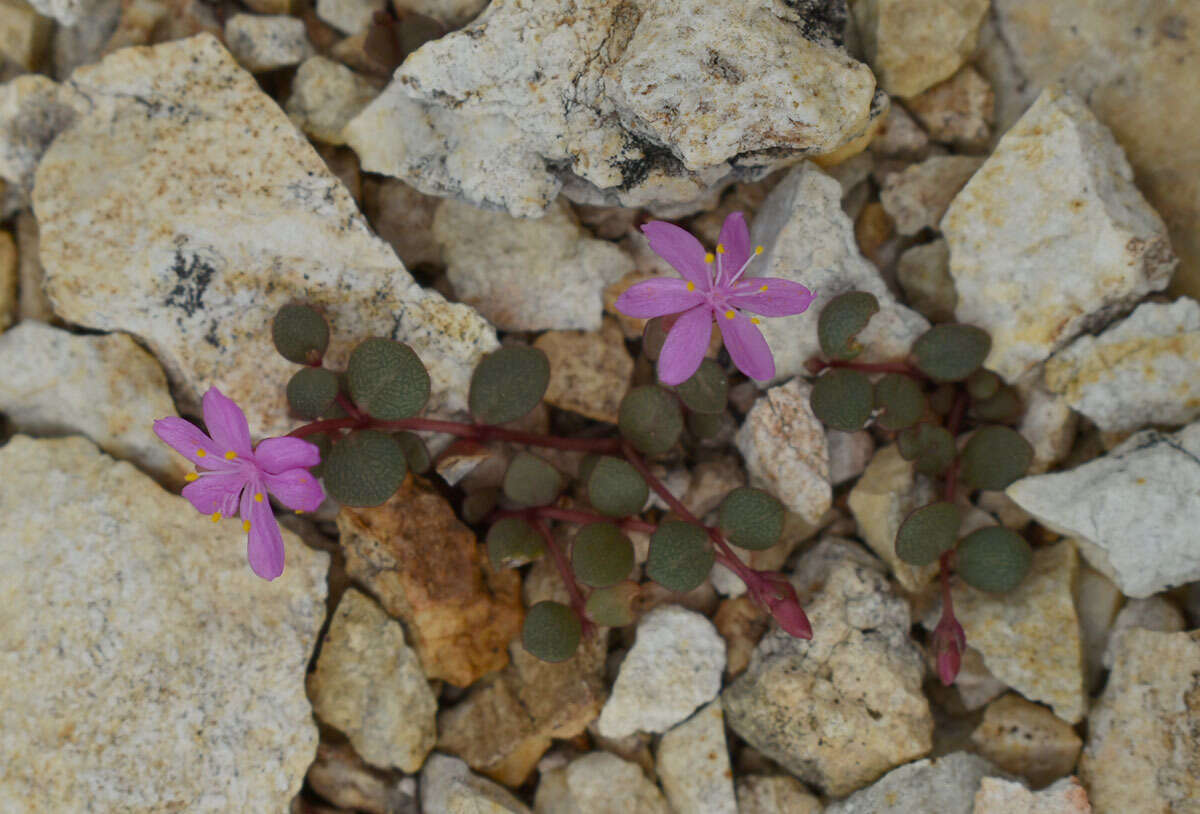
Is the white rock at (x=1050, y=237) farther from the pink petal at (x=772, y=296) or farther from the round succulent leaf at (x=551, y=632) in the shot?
the round succulent leaf at (x=551, y=632)

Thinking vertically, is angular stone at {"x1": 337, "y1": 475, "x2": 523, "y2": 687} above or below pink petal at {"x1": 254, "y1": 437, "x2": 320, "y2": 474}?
below

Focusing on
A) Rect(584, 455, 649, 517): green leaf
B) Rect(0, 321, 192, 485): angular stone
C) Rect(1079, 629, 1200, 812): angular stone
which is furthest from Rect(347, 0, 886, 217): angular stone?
Rect(1079, 629, 1200, 812): angular stone

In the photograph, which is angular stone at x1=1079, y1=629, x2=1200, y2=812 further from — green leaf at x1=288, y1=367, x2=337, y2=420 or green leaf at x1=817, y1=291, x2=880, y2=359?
green leaf at x1=288, y1=367, x2=337, y2=420

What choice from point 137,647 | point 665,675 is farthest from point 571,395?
point 137,647

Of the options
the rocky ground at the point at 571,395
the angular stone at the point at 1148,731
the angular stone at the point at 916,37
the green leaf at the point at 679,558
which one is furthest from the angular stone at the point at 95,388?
the angular stone at the point at 1148,731

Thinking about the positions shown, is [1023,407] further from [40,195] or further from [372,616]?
[40,195]

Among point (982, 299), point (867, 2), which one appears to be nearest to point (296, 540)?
point (982, 299)
